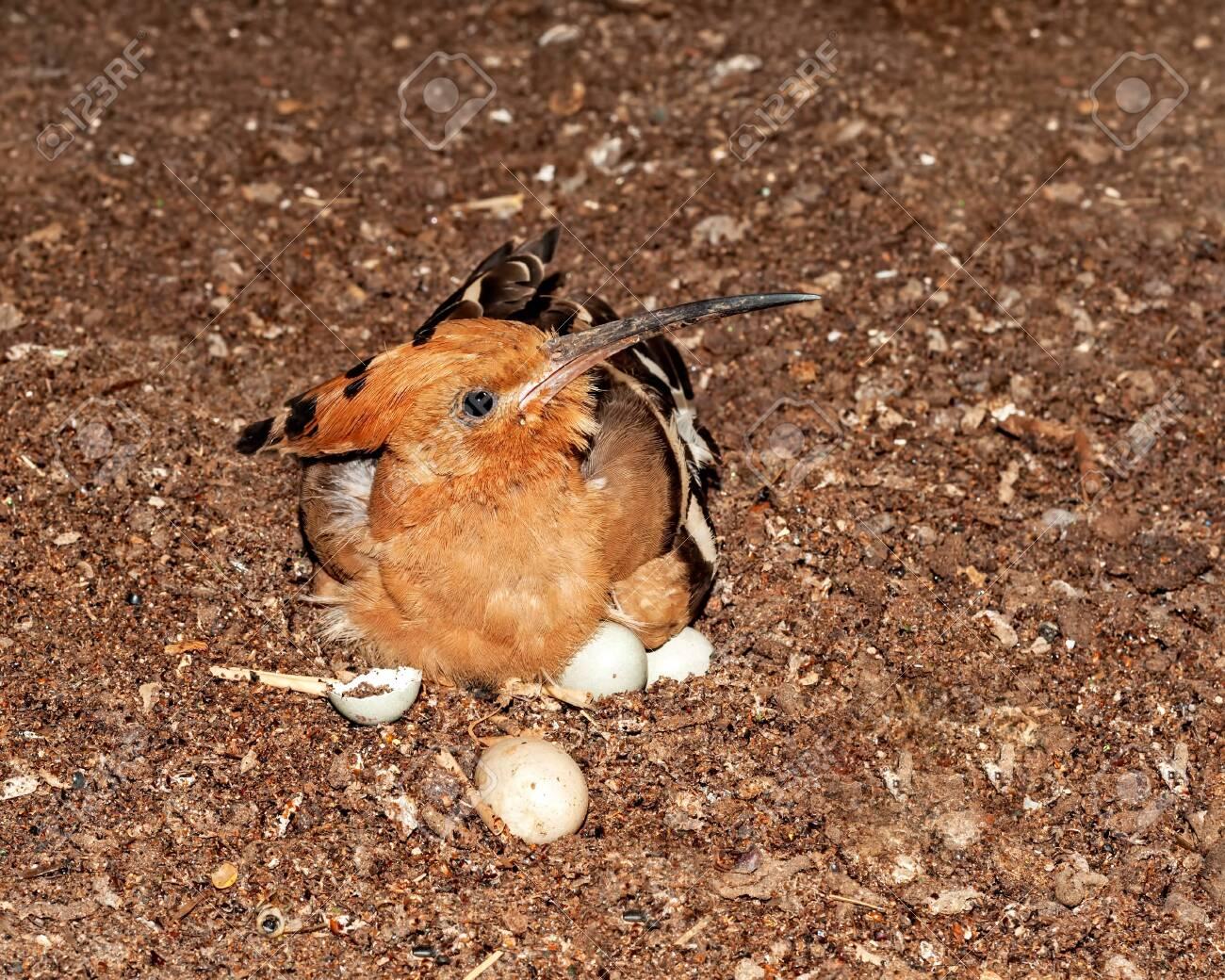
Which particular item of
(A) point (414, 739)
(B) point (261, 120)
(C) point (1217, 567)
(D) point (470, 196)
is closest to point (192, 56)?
(B) point (261, 120)

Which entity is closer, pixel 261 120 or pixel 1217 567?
pixel 1217 567

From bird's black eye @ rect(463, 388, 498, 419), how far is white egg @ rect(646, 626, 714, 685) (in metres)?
1.10

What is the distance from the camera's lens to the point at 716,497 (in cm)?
551

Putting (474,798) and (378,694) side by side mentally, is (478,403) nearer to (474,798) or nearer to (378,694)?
(378,694)

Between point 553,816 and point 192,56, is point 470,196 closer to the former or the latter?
point 192,56

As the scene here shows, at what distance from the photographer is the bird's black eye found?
442cm

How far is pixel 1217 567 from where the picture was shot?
5.29 metres

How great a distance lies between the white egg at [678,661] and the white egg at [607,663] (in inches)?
6.1

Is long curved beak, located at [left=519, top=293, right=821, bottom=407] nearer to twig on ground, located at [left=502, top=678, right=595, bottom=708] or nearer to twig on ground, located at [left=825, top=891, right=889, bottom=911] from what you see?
twig on ground, located at [left=502, top=678, right=595, bottom=708]

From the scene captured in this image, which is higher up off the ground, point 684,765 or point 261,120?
point 261,120

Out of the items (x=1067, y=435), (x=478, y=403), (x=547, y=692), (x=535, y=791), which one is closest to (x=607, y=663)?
(x=547, y=692)

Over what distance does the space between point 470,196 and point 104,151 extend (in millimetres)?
1847

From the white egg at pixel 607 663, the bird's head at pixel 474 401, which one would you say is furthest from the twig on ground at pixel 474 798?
the bird's head at pixel 474 401

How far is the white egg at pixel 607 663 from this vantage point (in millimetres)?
4664
